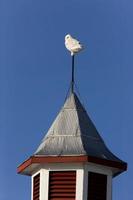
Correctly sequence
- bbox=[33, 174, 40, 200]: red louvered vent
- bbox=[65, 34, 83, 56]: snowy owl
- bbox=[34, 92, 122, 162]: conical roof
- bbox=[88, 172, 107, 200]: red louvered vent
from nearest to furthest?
bbox=[88, 172, 107, 200]: red louvered vent → bbox=[34, 92, 122, 162]: conical roof → bbox=[33, 174, 40, 200]: red louvered vent → bbox=[65, 34, 83, 56]: snowy owl

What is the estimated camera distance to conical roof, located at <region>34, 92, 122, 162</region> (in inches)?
1056

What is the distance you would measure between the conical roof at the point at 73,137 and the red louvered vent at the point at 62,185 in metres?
0.61

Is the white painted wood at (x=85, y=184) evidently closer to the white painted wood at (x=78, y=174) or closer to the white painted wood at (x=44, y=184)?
the white painted wood at (x=78, y=174)

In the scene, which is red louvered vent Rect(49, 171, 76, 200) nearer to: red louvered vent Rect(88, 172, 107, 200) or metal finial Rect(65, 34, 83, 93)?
red louvered vent Rect(88, 172, 107, 200)

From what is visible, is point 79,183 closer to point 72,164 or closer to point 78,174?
point 78,174

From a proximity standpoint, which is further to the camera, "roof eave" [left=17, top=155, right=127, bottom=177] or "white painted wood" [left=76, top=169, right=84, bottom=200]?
"roof eave" [left=17, top=155, right=127, bottom=177]

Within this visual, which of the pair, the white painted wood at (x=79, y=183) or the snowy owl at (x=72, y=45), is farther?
the snowy owl at (x=72, y=45)

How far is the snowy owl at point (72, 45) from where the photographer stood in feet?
95.6

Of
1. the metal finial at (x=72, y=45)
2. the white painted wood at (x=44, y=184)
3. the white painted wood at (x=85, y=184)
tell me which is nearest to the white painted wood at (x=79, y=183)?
the white painted wood at (x=85, y=184)

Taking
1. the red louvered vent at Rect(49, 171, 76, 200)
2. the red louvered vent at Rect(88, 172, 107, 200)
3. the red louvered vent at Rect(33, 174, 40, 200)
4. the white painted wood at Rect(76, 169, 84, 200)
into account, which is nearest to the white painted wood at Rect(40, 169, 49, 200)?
the red louvered vent at Rect(49, 171, 76, 200)

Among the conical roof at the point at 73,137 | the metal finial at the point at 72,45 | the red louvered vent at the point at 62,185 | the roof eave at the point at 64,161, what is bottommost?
the red louvered vent at the point at 62,185

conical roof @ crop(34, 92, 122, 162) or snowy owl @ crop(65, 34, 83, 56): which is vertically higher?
snowy owl @ crop(65, 34, 83, 56)

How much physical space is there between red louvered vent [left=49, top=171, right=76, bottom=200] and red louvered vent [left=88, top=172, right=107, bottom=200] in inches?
19.7

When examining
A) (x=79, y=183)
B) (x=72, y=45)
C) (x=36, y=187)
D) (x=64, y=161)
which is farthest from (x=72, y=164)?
(x=72, y=45)
